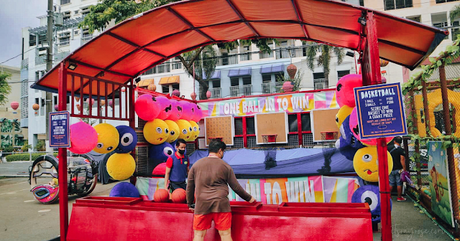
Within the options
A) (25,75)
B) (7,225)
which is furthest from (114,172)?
(25,75)

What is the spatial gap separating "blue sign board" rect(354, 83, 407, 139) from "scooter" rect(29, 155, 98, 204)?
1005cm

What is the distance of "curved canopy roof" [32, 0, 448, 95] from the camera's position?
488 cm

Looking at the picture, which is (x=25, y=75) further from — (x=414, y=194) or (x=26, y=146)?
(x=414, y=194)

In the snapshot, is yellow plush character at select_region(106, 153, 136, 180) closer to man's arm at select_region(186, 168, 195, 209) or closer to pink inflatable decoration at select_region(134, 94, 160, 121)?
pink inflatable decoration at select_region(134, 94, 160, 121)

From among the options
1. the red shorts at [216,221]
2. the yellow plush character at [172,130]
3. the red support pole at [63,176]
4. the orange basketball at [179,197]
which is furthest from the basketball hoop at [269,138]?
the red shorts at [216,221]

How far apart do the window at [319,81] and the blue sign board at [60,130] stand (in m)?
27.0

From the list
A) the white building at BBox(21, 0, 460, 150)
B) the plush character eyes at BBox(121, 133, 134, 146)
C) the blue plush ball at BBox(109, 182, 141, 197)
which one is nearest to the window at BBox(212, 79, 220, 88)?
the white building at BBox(21, 0, 460, 150)

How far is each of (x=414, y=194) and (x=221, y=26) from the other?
24.1ft

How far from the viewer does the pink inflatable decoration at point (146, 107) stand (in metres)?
8.88

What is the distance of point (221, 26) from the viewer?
250 inches

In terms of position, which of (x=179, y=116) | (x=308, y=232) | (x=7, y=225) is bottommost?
(x=7, y=225)

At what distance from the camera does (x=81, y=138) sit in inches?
255

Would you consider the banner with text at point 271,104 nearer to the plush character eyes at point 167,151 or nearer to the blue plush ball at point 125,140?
the plush character eyes at point 167,151

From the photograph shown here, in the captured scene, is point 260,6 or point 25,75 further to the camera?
point 25,75
